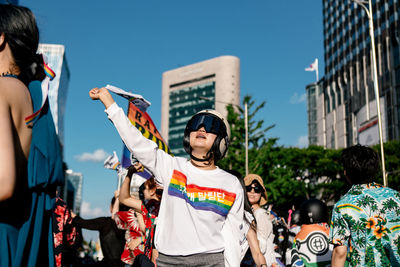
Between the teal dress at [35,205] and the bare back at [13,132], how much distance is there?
0.03 metres

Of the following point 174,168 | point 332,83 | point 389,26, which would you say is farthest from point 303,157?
point 332,83

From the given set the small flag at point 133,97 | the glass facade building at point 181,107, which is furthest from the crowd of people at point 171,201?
the glass facade building at point 181,107

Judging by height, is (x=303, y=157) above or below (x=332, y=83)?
below

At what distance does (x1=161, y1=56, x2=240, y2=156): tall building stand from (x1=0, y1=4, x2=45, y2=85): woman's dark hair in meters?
111

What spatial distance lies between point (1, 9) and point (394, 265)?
3.41m

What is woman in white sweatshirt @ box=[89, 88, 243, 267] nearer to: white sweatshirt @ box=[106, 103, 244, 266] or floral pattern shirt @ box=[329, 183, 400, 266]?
white sweatshirt @ box=[106, 103, 244, 266]

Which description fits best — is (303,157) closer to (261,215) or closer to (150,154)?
(261,215)

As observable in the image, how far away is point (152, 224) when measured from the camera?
4.64m

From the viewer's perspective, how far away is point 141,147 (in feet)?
9.98

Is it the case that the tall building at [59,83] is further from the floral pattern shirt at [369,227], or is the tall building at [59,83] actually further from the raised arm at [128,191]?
the floral pattern shirt at [369,227]

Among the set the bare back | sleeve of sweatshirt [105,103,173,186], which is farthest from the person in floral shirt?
the bare back

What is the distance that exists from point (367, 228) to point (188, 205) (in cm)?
157

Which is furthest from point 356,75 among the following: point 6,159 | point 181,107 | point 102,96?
point 181,107

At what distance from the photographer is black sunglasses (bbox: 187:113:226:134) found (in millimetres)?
3486
